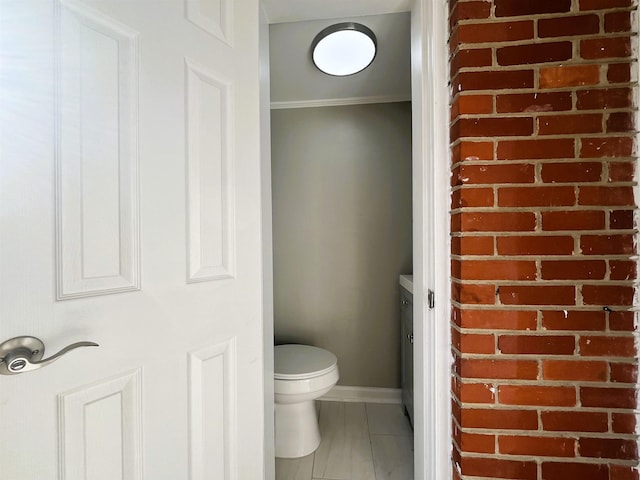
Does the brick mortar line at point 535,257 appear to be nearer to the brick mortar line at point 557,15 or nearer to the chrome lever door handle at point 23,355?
the brick mortar line at point 557,15

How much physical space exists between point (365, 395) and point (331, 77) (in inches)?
79.4

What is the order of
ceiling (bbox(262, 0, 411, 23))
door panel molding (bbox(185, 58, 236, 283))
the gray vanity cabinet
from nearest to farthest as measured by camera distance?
door panel molding (bbox(185, 58, 236, 283))
ceiling (bbox(262, 0, 411, 23))
the gray vanity cabinet

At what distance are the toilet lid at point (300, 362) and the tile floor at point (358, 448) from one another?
416 mm

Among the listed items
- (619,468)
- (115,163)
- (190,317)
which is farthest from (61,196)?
(619,468)

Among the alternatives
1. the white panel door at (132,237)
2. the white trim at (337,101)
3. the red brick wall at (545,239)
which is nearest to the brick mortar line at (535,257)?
the red brick wall at (545,239)

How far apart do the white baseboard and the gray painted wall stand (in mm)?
38

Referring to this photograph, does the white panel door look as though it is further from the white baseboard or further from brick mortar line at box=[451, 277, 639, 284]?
the white baseboard

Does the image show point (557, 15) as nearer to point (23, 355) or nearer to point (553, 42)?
point (553, 42)

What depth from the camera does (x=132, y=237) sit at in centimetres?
68

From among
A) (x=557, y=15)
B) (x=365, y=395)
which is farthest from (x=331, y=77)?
(x=365, y=395)

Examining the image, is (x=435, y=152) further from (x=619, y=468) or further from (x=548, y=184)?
(x=619, y=468)

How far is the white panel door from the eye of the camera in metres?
0.55

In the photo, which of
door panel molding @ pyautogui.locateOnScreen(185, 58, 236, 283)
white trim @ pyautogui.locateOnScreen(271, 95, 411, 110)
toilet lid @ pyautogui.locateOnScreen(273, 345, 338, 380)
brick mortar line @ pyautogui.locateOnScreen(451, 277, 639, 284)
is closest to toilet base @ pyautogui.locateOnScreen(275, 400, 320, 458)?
toilet lid @ pyautogui.locateOnScreen(273, 345, 338, 380)

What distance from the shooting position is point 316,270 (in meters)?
2.05
